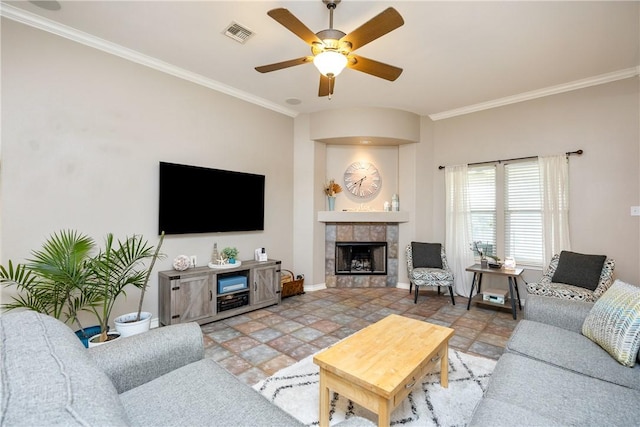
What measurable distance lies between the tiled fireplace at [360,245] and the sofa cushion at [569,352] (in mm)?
3065

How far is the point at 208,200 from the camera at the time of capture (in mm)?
3830

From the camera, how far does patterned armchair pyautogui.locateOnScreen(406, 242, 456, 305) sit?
4191 mm

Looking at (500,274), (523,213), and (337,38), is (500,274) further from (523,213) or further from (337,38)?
(337,38)

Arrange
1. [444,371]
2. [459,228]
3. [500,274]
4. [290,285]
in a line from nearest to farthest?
[444,371] → [500,274] → [290,285] → [459,228]

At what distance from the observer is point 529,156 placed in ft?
13.9

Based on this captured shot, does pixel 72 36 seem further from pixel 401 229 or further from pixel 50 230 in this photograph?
pixel 401 229

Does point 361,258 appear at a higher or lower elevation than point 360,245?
lower

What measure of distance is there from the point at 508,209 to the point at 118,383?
490cm

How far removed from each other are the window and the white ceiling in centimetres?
112

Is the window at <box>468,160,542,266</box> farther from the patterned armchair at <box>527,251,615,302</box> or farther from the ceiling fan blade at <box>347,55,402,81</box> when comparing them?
the ceiling fan blade at <box>347,55,402,81</box>

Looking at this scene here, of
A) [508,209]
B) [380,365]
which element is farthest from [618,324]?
[508,209]

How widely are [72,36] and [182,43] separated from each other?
98 centimetres

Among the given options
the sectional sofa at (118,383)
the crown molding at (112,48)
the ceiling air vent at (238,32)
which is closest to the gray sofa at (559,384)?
the sectional sofa at (118,383)

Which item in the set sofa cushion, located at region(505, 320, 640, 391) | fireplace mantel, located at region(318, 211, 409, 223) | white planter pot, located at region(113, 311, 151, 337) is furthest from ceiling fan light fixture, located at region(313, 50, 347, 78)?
fireplace mantel, located at region(318, 211, 409, 223)
